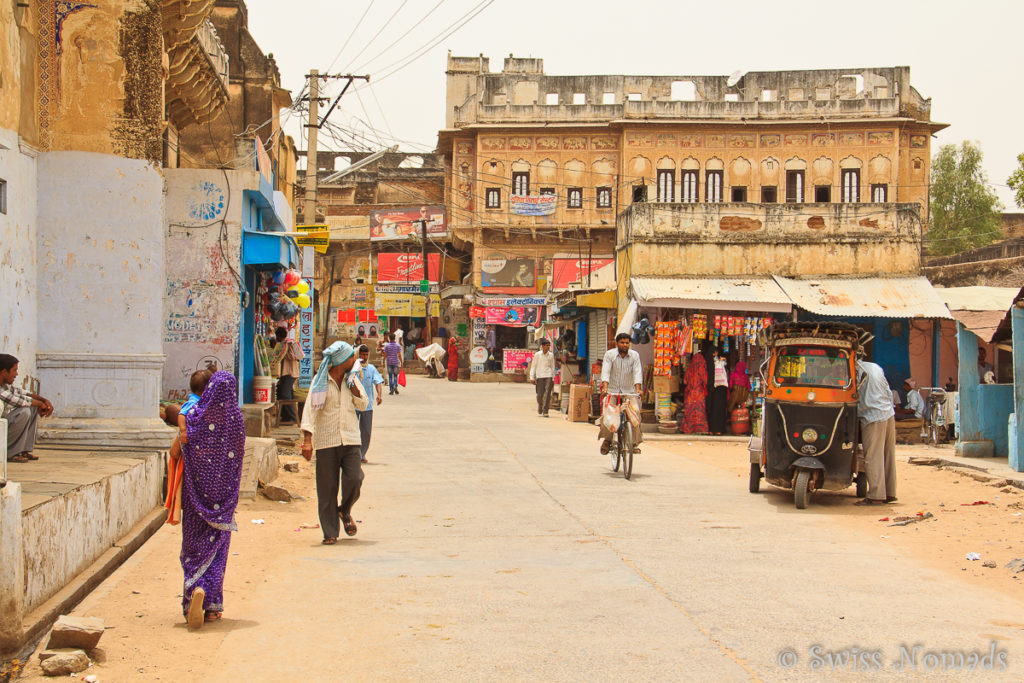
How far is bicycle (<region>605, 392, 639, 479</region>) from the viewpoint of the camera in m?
12.8

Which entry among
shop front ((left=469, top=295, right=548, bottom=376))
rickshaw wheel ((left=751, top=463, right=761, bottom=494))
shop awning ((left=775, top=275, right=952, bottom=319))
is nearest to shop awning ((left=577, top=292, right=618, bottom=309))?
shop awning ((left=775, top=275, right=952, bottom=319))

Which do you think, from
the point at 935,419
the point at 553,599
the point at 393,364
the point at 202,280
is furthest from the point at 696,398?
the point at 553,599

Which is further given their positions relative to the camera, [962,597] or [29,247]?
[29,247]

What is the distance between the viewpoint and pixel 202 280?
48.8ft

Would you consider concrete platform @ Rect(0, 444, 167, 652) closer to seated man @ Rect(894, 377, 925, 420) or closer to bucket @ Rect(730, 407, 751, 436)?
bucket @ Rect(730, 407, 751, 436)

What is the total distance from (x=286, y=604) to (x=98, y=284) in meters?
5.20

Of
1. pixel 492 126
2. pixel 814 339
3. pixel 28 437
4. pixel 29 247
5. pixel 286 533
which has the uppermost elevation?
pixel 492 126

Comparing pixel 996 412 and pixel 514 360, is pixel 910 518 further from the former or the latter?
pixel 514 360

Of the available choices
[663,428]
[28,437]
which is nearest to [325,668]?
[28,437]

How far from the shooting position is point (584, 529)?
900cm

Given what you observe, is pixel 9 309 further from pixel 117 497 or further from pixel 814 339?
pixel 814 339

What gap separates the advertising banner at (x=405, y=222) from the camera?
1973 inches

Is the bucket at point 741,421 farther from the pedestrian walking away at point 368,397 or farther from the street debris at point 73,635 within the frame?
the street debris at point 73,635

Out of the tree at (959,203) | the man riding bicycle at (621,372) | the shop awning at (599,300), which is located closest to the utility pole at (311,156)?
the shop awning at (599,300)
